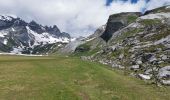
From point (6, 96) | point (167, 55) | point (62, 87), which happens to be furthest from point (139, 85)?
point (167, 55)

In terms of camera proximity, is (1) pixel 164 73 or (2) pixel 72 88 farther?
(1) pixel 164 73

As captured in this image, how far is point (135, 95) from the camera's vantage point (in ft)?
133

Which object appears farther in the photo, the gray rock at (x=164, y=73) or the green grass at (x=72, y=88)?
the gray rock at (x=164, y=73)

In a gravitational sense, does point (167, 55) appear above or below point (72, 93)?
above

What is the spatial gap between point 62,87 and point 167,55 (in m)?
37.5

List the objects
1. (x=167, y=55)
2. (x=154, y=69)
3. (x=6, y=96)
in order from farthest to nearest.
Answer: (x=167, y=55)
(x=154, y=69)
(x=6, y=96)

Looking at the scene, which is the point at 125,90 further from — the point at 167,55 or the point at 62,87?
the point at 167,55

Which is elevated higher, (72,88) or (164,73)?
(164,73)

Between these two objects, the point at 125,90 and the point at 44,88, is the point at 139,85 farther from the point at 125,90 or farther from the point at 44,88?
the point at 44,88

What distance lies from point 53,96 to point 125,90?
1159cm

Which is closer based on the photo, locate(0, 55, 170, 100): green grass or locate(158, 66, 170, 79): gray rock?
locate(0, 55, 170, 100): green grass

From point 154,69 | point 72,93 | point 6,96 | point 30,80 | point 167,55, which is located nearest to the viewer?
point 6,96

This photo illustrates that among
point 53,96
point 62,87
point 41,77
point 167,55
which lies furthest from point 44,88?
point 167,55

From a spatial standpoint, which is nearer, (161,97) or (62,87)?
(161,97)
